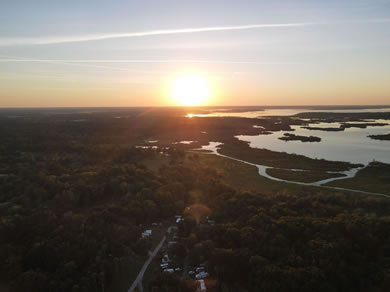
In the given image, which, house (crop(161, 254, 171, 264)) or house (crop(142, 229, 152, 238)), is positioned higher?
house (crop(142, 229, 152, 238))

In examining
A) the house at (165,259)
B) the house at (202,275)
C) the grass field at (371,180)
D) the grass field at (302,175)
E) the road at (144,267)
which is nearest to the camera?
the road at (144,267)

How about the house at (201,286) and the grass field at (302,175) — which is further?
the grass field at (302,175)

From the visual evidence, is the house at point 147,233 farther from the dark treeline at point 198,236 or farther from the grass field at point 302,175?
the grass field at point 302,175

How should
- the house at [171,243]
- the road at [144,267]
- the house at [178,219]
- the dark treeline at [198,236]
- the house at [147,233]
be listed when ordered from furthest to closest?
the house at [178,219]
the house at [147,233]
the house at [171,243]
the road at [144,267]
the dark treeline at [198,236]

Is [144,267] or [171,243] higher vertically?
[171,243]

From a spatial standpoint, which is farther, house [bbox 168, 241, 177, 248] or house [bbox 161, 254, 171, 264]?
house [bbox 168, 241, 177, 248]

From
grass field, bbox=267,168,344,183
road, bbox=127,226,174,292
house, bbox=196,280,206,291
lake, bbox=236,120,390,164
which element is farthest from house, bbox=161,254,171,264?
lake, bbox=236,120,390,164

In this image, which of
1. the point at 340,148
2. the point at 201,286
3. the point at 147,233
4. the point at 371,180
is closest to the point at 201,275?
the point at 201,286

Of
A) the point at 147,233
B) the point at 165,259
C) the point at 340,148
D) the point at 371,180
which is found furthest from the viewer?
the point at 340,148

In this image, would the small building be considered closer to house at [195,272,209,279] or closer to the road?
house at [195,272,209,279]

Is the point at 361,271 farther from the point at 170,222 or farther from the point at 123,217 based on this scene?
the point at 123,217

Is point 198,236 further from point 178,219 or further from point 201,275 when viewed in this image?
point 178,219

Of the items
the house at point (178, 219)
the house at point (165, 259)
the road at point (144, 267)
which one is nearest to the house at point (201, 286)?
the house at point (165, 259)
